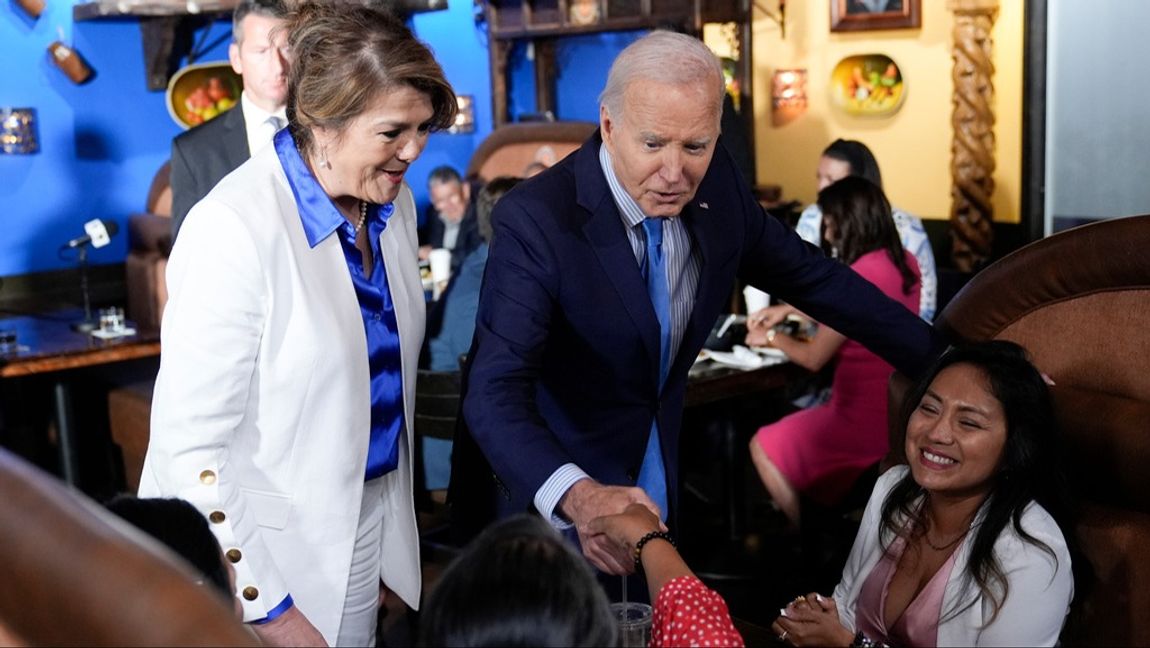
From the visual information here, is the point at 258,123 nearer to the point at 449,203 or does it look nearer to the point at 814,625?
the point at 814,625

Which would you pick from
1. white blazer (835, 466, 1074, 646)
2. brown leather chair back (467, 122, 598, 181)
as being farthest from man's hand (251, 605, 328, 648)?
brown leather chair back (467, 122, 598, 181)

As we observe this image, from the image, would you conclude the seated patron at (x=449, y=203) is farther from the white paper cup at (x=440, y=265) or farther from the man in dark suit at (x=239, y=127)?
the man in dark suit at (x=239, y=127)

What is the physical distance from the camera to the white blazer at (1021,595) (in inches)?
75.4

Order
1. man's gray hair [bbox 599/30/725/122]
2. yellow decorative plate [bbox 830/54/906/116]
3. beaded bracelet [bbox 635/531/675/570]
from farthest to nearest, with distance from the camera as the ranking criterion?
yellow decorative plate [bbox 830/54/906/116]
man's gray hair [bbox 599/30/725/122]
beaded bracelet [bbox 635/531/675/570]

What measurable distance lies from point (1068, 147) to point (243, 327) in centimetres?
380

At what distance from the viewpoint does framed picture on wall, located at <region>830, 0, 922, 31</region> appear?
255 inches

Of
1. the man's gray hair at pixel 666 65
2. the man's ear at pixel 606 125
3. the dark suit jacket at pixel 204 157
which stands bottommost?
the dark suit jacket at pixel 204 157

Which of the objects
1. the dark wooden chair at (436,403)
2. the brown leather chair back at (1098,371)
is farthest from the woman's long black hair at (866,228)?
the brown leather chair back at (1098,371)

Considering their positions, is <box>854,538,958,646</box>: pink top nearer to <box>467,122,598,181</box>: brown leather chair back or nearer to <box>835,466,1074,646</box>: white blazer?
<box>835,466,1074,646</box>: white blazer

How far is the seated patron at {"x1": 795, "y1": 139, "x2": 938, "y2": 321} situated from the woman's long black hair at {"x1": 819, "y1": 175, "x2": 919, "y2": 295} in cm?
57

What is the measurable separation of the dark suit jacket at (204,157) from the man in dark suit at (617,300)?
1368 millimetres

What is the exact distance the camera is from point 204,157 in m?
3.18

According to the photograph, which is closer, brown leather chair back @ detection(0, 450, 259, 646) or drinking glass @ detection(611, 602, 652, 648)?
brown leather chair back @ detection(0, 450, 259, 646)

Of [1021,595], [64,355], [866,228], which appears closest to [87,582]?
[1021,595]
